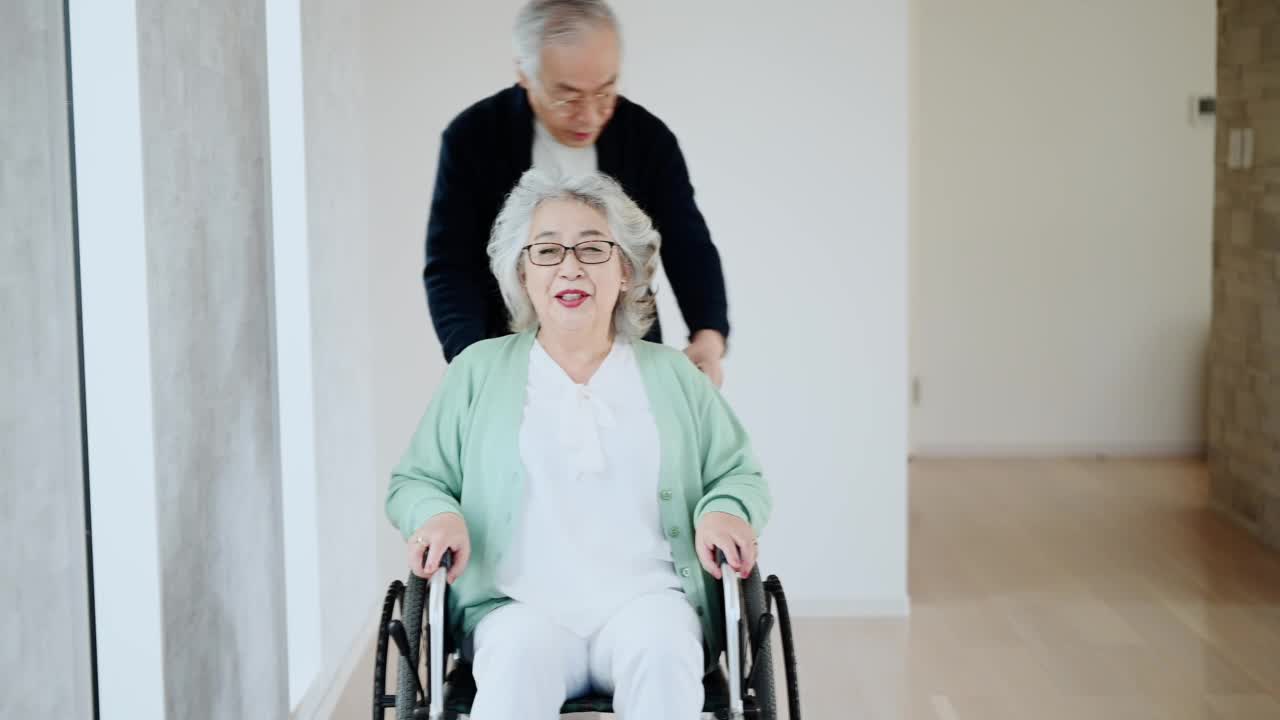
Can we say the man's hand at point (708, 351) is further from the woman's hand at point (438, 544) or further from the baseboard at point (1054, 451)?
the baseboard at point (1054, 451)

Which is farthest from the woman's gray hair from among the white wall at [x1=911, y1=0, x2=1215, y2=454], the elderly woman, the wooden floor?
the white wall at [x1=911, y1=0, x2=1215, y2=454]

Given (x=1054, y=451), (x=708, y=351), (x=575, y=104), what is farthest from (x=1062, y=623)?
(x=1054, y=451)

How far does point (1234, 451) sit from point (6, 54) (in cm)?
475

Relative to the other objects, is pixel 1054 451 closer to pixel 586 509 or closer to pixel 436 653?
pixel 586 509

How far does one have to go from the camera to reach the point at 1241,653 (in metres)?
3.86

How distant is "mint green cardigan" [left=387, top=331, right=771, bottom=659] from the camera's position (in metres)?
2.40

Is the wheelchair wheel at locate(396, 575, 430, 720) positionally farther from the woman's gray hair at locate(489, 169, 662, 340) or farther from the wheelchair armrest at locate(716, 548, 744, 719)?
the woman's gray hair at locate(489, 169, 662, 340)

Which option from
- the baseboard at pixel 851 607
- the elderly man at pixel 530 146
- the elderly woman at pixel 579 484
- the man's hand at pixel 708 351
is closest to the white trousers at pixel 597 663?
the elderly woman at pixel 579 484

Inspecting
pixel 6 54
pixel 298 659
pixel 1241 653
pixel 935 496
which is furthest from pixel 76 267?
pixel 935 496

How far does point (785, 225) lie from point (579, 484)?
180 centimetres

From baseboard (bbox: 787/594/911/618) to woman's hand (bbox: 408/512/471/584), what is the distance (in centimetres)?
210

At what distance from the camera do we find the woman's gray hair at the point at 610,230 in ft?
8.38

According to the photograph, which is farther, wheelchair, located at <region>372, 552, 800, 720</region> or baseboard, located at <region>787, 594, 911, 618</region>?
baseboard, located at <region>787, 594, 911, 618</region>

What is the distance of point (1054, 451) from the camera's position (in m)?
Answer: 6.79
